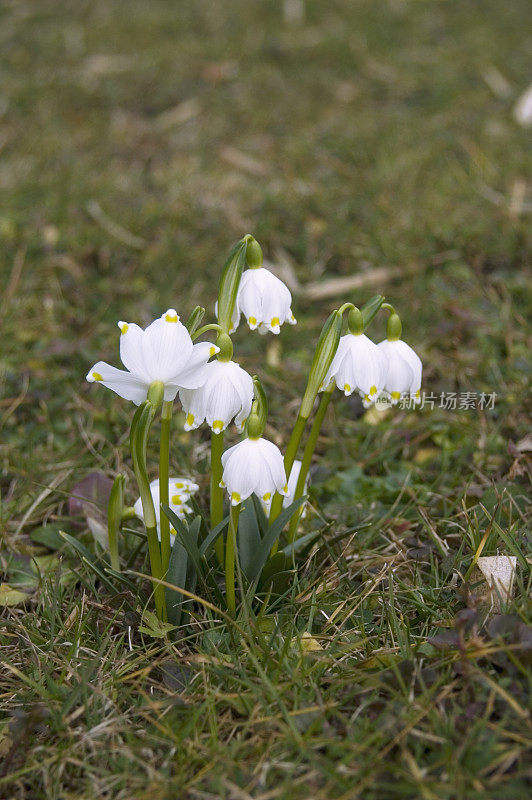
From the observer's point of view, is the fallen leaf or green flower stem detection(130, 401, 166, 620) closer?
green flower stem detection(130, 401, 166, 620)

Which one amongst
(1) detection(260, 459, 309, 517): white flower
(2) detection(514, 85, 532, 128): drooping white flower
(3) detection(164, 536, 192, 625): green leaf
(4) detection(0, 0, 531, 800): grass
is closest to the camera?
(4) detection(0, 0, 531, 800): grass

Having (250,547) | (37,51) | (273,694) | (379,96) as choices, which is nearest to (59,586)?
(250,547)

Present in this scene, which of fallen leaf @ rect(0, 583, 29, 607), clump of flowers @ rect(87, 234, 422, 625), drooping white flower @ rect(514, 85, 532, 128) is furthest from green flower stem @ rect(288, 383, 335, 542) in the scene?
drooping white flower @ rect(514, 85, 532, 128)

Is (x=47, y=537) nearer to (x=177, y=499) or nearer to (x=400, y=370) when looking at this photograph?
(x=177, y=499)

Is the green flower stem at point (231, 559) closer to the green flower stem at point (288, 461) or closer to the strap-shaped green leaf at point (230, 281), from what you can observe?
the green flower stem at point (288, 461)

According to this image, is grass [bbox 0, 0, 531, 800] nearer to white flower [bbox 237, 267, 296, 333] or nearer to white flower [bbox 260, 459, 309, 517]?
white flower [bbox 260, 459, 309, 517]

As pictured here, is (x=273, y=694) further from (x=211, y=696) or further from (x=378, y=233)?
(x=378, y=233)

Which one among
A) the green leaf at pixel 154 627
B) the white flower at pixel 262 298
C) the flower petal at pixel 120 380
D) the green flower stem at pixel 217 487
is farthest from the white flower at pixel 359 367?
the green leaf at pixel 154 627
